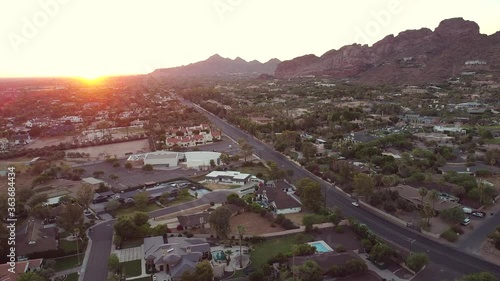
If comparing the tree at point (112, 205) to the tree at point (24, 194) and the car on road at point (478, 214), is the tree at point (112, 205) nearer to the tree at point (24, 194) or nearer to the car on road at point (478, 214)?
the tree at point (24, 194)

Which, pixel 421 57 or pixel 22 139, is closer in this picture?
pixel 22 139

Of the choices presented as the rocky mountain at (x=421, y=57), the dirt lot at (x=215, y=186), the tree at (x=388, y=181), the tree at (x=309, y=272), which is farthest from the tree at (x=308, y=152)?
the rocky mountain at (x=421, y=57)

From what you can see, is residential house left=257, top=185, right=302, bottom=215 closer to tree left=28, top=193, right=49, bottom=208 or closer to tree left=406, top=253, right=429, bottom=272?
tree left=406, top=253, right=429, bottom=272

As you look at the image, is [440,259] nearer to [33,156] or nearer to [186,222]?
[186,222]

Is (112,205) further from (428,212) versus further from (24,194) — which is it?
(428,212)

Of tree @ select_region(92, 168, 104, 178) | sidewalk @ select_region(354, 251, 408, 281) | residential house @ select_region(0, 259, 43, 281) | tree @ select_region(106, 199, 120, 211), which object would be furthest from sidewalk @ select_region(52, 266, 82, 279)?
tree @ select_region(92, 168, 104, 178)

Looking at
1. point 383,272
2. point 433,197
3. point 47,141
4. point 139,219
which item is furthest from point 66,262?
point 47,141
